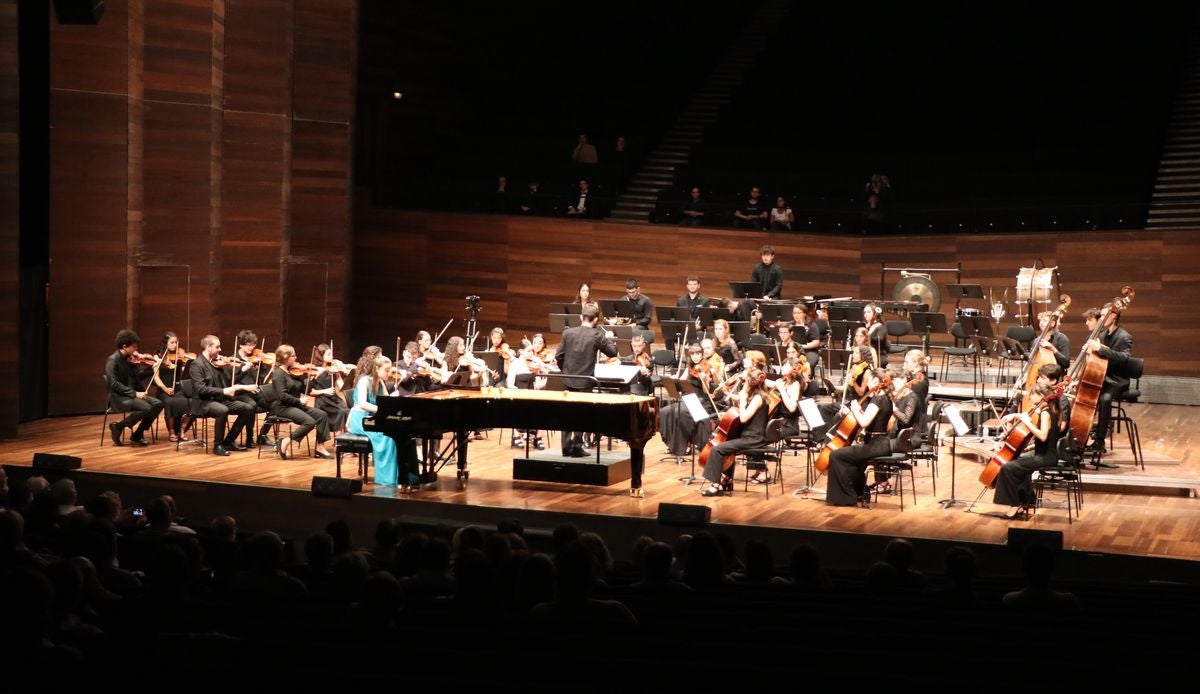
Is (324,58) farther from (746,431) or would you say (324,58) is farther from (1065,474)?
(1065,474)

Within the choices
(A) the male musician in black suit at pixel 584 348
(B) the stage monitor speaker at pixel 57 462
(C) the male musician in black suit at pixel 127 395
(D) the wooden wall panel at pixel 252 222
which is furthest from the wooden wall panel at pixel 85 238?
(A) the male musician in black suit at pixel 584 348

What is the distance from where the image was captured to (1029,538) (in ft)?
24.7

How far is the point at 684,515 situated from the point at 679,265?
9576mm

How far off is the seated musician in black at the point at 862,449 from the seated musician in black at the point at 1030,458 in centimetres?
87

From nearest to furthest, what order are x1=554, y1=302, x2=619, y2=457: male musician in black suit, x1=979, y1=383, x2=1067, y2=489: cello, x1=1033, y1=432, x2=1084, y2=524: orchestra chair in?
x1=979, y1=383, x2=1067, y2=489: cello
x1=1033, y1=432, x2=1084, y2=524: orchestra chair
x1=554, y1=302, x2=619, y2=457: male musician in black suit

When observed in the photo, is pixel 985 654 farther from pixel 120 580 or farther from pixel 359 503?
pixel 359 503

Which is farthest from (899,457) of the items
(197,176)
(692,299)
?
(197,176)

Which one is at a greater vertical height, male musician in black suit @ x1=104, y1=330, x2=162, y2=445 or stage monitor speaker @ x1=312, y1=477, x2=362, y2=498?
male musician in black suit @ x1=104, y1=330, x2=162, y2=445

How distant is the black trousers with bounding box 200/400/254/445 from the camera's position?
37.8 feet

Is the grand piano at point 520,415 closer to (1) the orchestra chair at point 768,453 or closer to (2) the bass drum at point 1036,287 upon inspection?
(1) the orchestra chair at point 768,453

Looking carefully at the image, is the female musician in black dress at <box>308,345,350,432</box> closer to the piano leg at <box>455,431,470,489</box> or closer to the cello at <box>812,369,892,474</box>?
the piano leg at <box>455,431,470,489</box>

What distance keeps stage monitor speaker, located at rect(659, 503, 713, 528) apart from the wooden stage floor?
0.46 meters

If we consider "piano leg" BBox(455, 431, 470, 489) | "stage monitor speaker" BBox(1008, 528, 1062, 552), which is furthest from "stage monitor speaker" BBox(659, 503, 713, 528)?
"piano leg" BBox(455, 431, 470, 489)

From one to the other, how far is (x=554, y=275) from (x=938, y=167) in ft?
19.2
